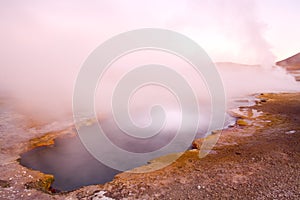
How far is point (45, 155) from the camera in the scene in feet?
86.7

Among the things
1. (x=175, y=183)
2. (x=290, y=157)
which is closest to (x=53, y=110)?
(x=175, y=183)

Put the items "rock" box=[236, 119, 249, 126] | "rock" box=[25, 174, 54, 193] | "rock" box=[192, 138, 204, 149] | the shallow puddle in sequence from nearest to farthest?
"rock" box=[25, 174, 54, 193]
the shallow puddle
"rock" box=[192, 138, 204, 149]
"rock" box=[236, 119, 249, 126]

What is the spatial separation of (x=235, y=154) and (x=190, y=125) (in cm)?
1407

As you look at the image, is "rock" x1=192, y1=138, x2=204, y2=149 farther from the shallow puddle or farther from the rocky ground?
the shallow puddle

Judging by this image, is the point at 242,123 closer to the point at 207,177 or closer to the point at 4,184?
the point at 207,177

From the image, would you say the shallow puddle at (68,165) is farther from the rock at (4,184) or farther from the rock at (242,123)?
the rock at (242,123)

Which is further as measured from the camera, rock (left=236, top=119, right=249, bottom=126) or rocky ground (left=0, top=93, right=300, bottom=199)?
rock (left=236, top=119, right=249, bottom=126)

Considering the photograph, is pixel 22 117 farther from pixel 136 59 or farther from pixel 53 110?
pixel 136 59

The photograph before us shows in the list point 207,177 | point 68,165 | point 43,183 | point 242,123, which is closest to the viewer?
point 207,177

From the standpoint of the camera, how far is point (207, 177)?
61.9ft

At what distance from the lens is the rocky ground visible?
1666 centimetres

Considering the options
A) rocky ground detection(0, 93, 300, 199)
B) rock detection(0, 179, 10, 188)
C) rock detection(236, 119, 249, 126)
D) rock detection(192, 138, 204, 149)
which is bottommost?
rocky ground detection(0, 93, 300, 199)

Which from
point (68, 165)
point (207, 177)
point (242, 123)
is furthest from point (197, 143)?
point (68, 165)

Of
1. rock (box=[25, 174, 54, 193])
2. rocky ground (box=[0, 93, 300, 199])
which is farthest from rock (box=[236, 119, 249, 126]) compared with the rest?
rock (box=[25, 174, 54, 193])
